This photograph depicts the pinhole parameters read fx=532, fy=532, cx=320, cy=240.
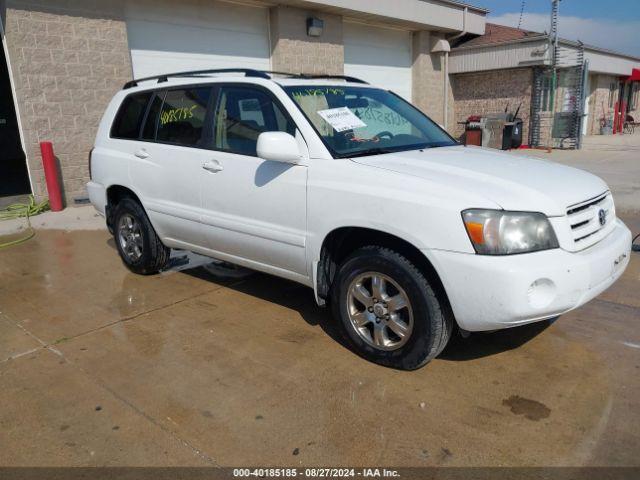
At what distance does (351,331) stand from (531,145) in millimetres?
16215

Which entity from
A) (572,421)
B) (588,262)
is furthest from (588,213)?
(572,421)

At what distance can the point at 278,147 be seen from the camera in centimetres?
334

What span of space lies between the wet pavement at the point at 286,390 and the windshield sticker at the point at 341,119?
1.46 m

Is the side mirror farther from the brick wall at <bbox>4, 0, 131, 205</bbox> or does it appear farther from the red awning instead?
the red awning

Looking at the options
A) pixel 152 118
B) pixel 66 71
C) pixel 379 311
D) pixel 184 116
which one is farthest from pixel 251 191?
pixel 66 71

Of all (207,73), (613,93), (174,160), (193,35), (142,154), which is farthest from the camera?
(613,93)

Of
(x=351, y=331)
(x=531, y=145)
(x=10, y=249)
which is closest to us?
(x=351, y=331)

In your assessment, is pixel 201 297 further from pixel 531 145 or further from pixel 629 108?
pixel 629 108

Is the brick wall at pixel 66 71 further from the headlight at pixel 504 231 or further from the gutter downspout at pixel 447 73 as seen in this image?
the gutter downspout at pixel 447 73

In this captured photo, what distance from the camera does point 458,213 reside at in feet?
9.17

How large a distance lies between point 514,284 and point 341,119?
5.61 feet

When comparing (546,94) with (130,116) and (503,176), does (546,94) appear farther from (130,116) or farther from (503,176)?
(503,176)

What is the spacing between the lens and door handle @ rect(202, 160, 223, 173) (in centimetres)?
402

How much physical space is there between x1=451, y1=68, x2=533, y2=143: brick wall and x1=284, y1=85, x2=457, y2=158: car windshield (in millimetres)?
14416
